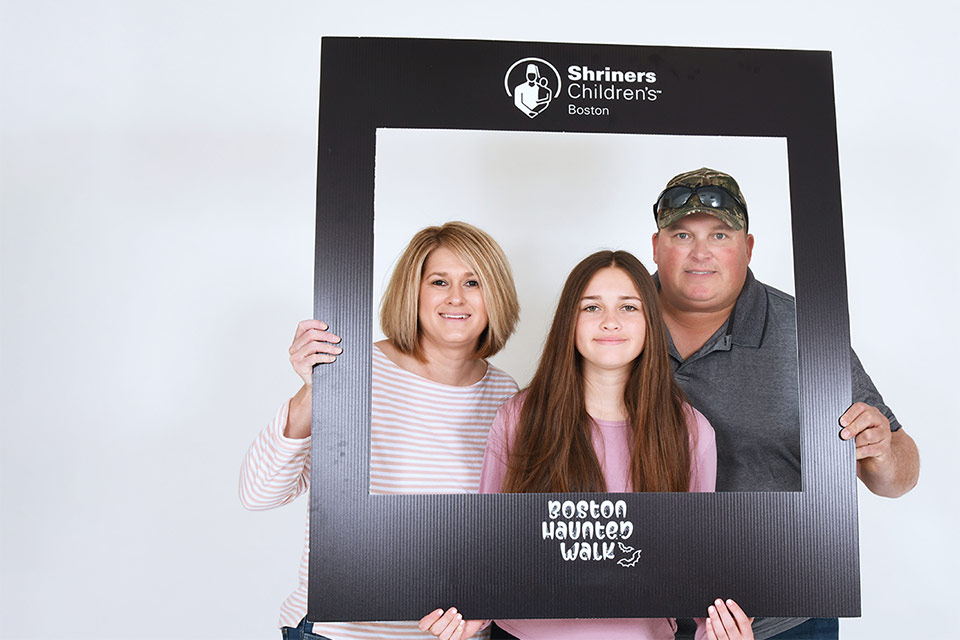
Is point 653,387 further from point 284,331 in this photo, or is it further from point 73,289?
point 73,289

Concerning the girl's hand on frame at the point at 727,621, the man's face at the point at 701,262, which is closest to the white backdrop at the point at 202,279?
the man's face at the point at 701,262

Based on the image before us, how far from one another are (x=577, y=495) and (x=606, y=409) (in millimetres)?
160

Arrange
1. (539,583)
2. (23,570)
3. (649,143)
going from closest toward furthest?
(539,583) → (649,143) → (23,570)

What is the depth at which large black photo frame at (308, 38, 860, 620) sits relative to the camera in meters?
1.33

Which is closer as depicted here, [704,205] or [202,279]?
[704,205]

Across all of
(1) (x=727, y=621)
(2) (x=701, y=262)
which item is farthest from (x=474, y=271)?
(1) (x=727, y=621)

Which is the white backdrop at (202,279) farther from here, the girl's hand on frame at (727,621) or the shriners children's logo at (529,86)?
the girl's hand on frame at (727,621)

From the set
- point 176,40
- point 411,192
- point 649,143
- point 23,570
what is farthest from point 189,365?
point 649,143

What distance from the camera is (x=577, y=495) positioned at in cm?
136

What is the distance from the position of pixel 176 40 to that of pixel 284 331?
76 centimetres

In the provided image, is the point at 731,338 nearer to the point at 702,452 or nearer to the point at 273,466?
the point at 702,452

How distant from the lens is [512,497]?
136 centimetres

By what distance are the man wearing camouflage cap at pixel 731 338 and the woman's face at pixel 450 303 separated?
316 mm

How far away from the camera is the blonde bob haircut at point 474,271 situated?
1.40m
